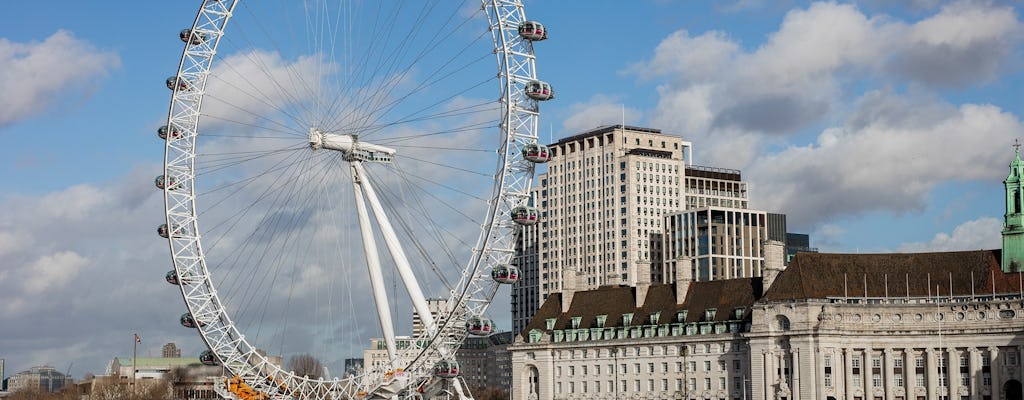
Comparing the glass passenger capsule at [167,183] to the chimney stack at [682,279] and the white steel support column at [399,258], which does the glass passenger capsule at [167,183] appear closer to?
the white steel support column at [399,258]

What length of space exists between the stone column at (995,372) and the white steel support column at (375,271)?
2393 inches

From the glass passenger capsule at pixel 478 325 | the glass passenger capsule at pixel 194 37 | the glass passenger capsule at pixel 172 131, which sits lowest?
the glass passenger capsule at pixel 478 325

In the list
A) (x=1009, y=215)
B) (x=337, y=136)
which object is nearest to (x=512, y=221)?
(x=337, y=136)

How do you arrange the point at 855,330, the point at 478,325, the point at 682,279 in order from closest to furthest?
the point at 478,325
the point at 855,330
the point at 682,279

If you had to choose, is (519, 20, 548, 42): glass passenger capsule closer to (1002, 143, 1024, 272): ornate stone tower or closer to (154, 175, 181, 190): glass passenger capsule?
(154, 175, 181, 190): glass passenger capsule

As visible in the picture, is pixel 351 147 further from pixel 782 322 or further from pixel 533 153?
pixel 782 322

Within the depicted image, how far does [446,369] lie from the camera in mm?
117312

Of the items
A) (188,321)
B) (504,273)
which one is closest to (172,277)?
(188,321)

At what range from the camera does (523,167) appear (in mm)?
110812

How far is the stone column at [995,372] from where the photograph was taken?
145 meters

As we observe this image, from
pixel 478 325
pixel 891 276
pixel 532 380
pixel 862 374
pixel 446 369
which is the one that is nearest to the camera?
pixel 478 325

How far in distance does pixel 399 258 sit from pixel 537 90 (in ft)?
65.4

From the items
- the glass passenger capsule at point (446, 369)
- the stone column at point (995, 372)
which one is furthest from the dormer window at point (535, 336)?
the glass passenger capsule at point (446, 369)

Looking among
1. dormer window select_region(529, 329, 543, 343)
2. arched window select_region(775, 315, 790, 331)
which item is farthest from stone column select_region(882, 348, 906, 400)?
dormer window select_region(529, 329, 543, 343)
